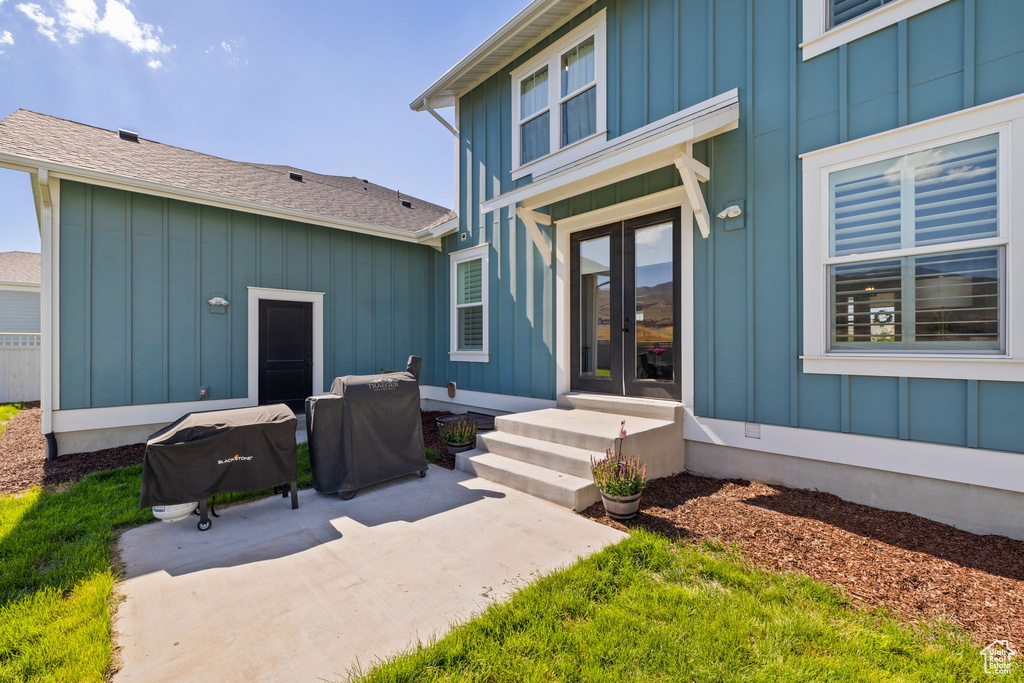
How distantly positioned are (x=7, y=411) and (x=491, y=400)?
34.5 feet

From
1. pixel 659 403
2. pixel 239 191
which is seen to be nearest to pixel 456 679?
pixel 659 403

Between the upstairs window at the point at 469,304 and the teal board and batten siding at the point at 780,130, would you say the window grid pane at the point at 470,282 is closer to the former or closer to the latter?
the upstairs window at the point at 469,304

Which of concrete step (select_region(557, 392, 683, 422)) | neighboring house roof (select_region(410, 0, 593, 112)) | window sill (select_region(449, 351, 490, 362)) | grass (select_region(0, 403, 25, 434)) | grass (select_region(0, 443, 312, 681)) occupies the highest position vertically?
neighboring house roof (select_region(410, 0, 593, 112))

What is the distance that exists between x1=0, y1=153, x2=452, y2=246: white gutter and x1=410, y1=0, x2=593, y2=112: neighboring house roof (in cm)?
236

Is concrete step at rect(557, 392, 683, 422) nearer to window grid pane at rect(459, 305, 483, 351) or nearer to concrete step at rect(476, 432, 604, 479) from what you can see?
concrete step at rect(476, 432, 604, 479)

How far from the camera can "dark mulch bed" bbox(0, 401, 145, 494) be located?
4371 millimetres

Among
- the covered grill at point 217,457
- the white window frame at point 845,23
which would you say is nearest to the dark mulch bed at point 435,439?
the covered grill at point 217,457

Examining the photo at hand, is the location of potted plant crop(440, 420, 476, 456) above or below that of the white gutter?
below

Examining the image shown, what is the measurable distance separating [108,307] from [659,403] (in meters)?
7.13

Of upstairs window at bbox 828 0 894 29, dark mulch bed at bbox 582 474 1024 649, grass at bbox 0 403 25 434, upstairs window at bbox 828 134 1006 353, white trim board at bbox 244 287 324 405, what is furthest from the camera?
grass at bbox 0 403 25 434

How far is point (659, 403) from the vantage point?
454 cm

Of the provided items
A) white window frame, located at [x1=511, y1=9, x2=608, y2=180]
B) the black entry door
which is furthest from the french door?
the black entry door

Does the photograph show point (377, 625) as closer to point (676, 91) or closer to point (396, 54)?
point (676, 91)

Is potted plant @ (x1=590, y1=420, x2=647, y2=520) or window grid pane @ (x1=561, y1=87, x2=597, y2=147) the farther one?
window grid pane @ (x1=561, y1=87, x2=597, y2=147)
